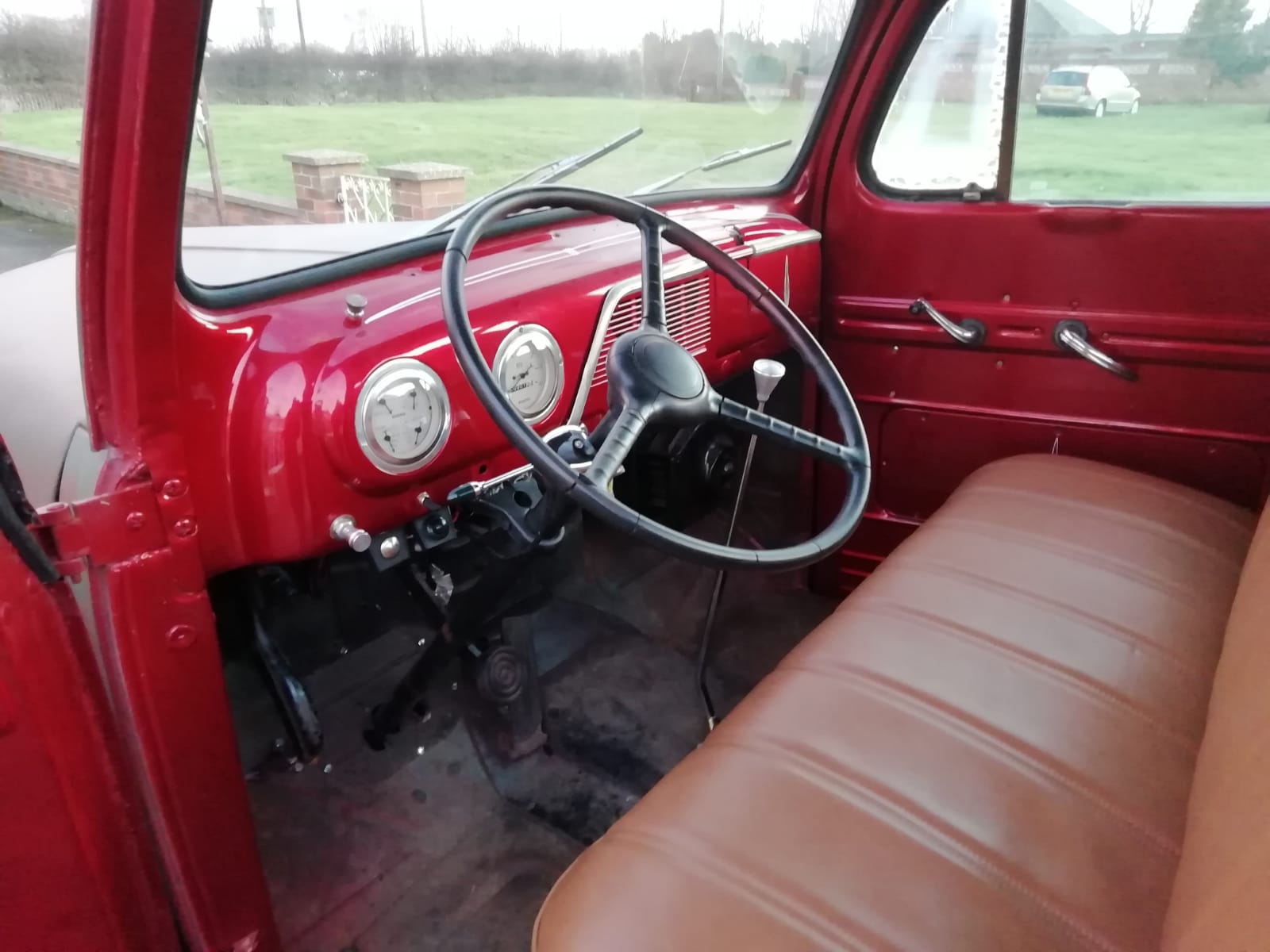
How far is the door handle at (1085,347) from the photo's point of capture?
196 cm

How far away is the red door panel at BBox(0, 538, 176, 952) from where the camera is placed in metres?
0.93

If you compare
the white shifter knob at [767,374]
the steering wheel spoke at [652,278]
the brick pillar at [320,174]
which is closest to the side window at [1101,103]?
the white shifter knob at [767,374]

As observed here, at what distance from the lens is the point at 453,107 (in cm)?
150

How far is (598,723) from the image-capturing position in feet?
6.73

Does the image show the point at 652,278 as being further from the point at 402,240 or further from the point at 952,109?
the point at 952,109

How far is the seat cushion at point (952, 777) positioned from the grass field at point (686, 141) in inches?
31.5

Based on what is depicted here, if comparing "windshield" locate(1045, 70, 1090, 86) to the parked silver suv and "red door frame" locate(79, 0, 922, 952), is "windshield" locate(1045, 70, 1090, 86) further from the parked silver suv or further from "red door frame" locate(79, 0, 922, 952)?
"red door frame" locate(79, 0, 922, 952)

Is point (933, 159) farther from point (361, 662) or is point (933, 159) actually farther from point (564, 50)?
point (361, 662)

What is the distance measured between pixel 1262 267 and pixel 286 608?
189cm

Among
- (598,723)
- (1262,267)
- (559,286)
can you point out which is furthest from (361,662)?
(1262,267)

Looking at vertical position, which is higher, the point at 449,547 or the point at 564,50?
the point at 564,50

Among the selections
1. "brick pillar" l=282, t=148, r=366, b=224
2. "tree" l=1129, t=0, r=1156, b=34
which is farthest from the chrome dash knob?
"tree" l=1129, t=0, r=1156, b=34

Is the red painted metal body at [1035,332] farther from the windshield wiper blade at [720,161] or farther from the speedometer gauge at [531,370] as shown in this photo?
the speedometer gauge at [531,370]

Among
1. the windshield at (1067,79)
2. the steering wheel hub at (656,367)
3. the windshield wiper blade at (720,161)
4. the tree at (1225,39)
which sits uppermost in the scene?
the tree at (1225,39)
